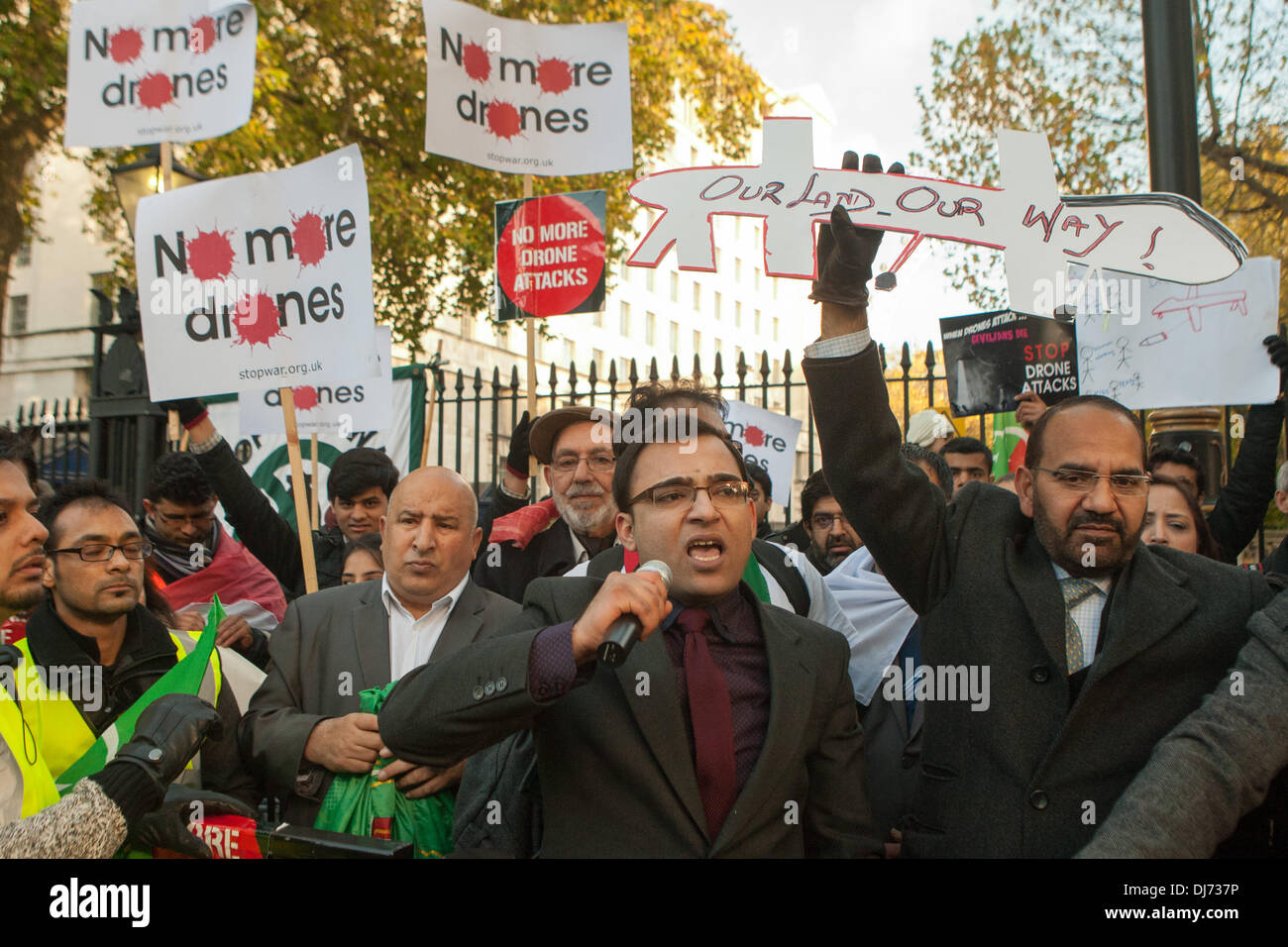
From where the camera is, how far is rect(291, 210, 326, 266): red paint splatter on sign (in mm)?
4398

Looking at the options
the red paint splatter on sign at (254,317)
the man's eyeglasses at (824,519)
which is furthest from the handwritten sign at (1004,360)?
the red paint splatter on sign at (254,317)

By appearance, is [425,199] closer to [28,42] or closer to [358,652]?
[28,42]

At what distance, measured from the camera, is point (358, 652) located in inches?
119

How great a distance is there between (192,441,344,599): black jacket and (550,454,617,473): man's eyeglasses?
121 centimetres

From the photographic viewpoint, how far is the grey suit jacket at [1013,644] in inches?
86.1

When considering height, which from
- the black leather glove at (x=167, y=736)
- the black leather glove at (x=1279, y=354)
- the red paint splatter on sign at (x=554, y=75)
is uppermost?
the red paint splatter on sign at (x=554, y=75)

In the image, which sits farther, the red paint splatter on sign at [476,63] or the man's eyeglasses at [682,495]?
the red paint splatter on sign at [476,63]

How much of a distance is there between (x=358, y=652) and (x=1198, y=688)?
2176mm

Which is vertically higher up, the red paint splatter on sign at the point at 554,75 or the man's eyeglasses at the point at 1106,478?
the red paint splatter on sign at the point at 554,75

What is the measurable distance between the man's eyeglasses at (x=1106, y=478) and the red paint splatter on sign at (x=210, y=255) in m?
3.57

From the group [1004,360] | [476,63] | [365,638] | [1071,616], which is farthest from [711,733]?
[476,63]

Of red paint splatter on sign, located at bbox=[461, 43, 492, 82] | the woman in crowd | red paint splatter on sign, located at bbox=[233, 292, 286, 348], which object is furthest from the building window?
the woman in crowd

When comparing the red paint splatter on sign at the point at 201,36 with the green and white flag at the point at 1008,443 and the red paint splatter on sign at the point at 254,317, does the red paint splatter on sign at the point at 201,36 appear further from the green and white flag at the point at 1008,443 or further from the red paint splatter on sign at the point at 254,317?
the green and white flag at the point at 1008,443
